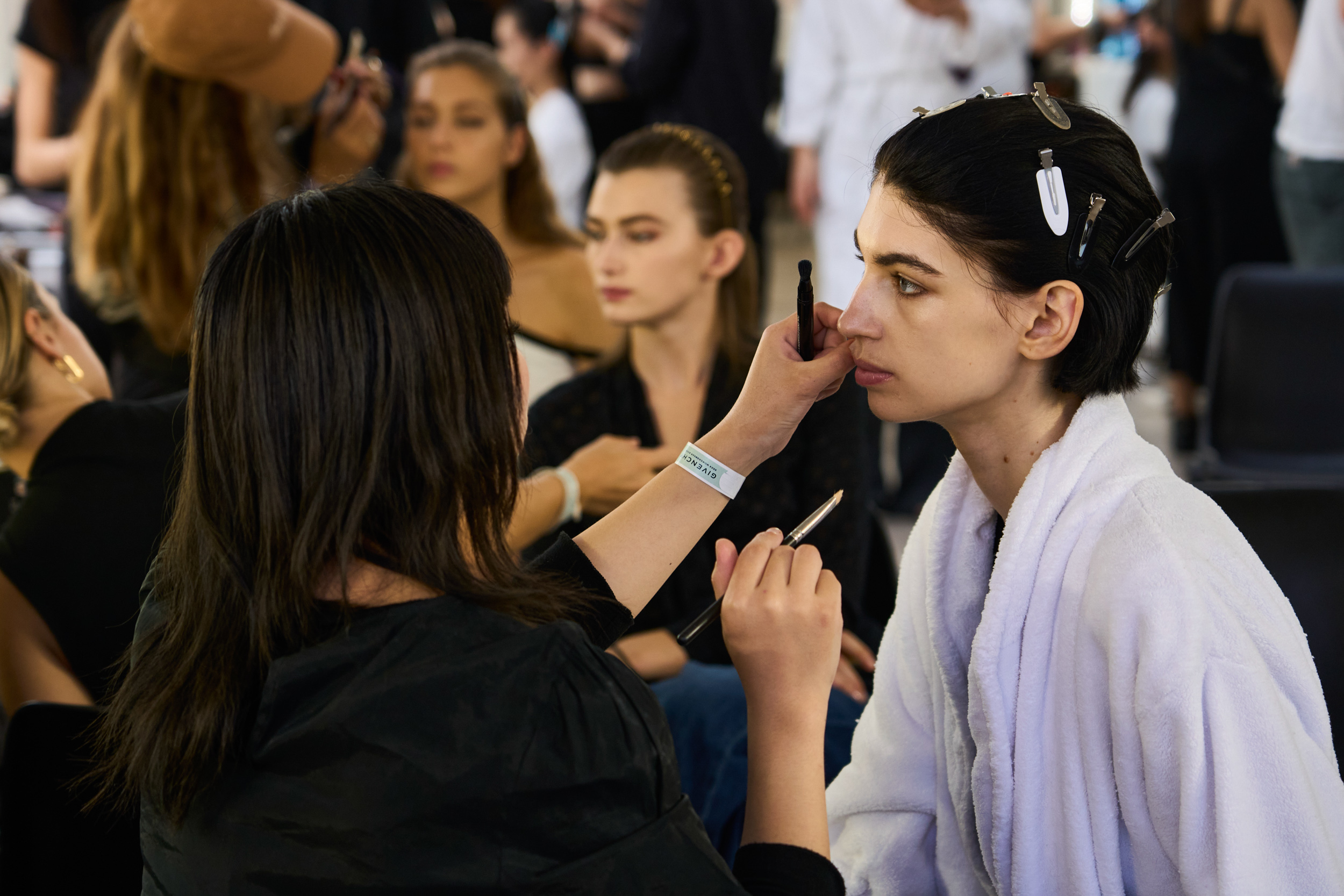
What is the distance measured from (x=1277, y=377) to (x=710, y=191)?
1.17m

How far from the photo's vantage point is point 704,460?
1.10 m

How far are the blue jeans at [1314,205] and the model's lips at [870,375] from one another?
7.60 feet

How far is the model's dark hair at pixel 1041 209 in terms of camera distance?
0.97 meters

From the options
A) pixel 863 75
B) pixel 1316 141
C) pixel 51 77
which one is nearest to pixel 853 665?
pixel 863 75

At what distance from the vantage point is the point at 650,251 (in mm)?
1837

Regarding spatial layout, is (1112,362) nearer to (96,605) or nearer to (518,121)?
(96,605)

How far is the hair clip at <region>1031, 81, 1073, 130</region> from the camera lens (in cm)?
97

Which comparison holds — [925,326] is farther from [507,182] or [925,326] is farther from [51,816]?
[507,182]

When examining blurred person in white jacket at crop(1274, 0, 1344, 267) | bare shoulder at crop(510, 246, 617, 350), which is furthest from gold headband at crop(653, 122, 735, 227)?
blurred person in white jacket at crop(1274, 0, 1344, 267)

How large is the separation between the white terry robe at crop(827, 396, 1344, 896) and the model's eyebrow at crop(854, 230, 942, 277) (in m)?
0.17

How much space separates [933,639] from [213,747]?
63 centimetres

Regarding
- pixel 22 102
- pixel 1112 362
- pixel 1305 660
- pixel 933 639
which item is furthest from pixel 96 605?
Result: pixel 22 102

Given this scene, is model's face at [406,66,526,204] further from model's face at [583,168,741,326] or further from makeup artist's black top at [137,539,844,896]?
makeup artist's black top at [137,539,844,896]

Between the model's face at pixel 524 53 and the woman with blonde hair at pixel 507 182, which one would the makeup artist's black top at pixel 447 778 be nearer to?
the woman with blonde hair at pixel 507 182
